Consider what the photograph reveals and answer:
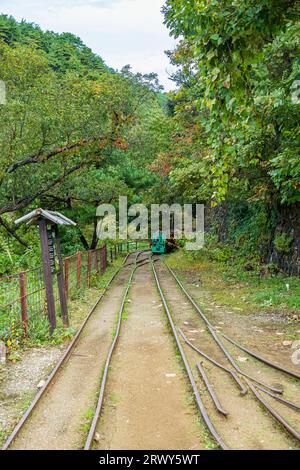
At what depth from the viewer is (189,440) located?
15.4 feet

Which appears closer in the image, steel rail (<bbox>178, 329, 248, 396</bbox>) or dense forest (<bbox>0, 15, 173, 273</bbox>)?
steel rail (<bbox>178, 329, 248, 396</bbox>)

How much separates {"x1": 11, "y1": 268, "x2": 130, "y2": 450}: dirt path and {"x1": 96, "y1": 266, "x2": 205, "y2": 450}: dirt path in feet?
0.92

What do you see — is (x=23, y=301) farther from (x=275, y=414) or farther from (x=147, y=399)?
(x=275, y=414)

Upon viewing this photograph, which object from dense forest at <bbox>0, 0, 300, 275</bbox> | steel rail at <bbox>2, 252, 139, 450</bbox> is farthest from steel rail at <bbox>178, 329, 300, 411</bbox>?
dense forest at <bbox>0, 0, 300, 275</bbox>

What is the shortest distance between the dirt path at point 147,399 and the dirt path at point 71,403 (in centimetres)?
28

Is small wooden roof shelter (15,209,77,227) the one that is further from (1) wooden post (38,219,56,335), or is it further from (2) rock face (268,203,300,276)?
(2) rock face (268,203,300,276)

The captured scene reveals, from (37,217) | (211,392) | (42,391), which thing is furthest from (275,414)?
(37,217)

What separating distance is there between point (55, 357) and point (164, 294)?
7303 millimetres

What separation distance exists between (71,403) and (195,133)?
1594 cm

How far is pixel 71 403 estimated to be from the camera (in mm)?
5918

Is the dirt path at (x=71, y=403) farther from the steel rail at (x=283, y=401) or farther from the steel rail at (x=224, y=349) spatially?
the steel rail at (x=283, y=401)

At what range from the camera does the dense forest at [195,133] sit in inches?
200

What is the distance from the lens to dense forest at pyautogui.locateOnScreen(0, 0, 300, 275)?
5074mm

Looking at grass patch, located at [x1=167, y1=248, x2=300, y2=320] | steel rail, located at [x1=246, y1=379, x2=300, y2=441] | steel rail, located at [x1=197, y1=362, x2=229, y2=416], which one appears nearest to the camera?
steel rail, located at [x1=246, y1=379, x2=300, y2=441]
